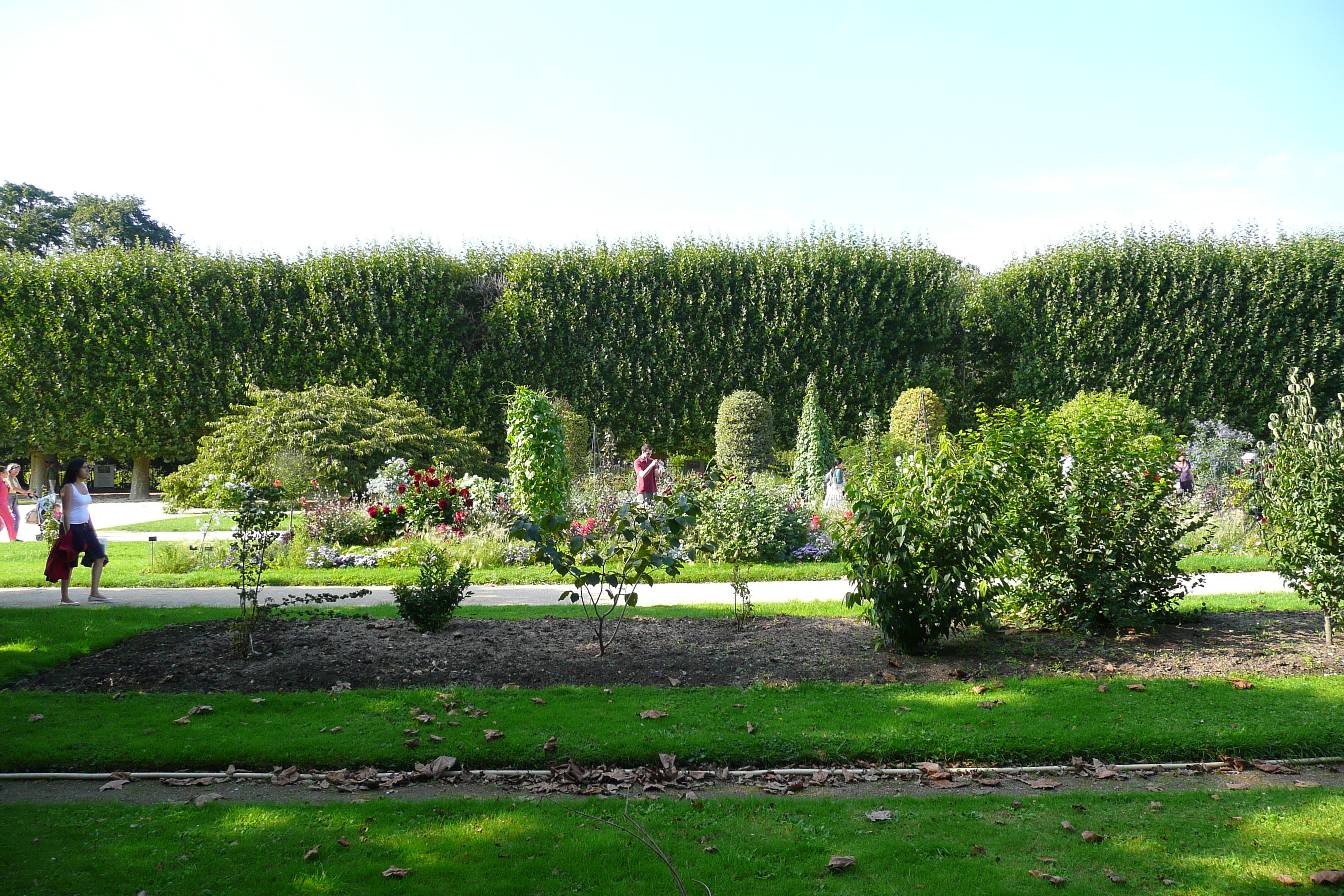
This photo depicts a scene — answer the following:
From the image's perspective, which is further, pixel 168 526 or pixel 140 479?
pixel 140 479

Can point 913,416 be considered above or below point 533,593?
above

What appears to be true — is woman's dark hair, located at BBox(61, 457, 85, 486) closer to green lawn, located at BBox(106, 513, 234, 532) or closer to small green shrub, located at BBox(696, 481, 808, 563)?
green lawn, located at BBox(106, 513, 234, 532)

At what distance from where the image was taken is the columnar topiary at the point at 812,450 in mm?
16094

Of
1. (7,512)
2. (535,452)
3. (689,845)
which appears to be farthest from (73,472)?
(689,845)

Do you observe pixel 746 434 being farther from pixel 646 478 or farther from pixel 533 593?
pixel 533 593

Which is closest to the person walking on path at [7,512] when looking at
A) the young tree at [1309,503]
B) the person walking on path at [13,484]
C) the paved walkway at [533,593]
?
the person walking on path at [13,484]

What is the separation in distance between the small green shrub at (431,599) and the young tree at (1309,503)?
244 inches

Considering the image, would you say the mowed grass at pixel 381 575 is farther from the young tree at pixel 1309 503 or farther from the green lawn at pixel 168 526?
the green lawn at pixel 168 526

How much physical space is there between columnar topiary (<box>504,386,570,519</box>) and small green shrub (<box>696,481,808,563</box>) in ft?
7.66

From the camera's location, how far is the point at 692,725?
4355 mm

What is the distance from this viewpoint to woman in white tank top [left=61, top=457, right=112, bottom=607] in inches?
318

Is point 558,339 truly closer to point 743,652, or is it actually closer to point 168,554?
point 168,554

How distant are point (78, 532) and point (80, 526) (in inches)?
2.4

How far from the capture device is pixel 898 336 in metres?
20.0
